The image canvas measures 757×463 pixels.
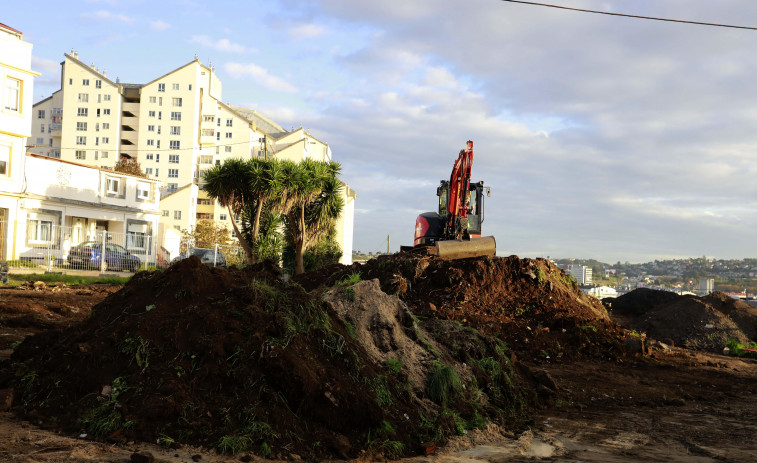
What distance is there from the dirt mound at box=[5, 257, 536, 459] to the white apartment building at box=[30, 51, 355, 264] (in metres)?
69.7

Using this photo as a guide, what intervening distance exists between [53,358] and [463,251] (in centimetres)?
1240

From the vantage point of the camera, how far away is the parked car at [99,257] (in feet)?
80.9

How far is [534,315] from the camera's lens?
44.7 ft

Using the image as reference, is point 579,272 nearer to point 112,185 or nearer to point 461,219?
point 461,219

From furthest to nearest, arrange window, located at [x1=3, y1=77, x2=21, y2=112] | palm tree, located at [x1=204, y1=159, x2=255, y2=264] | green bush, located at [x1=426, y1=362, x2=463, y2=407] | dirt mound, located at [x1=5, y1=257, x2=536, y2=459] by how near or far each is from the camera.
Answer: window, located at [x1=3, y1=77, x2=21, y2=112] < palm tree, located at [x1=204, y1=159, x2=255, y2=264] < green bush, located at [x1=426, y1=362, x2=463, y2=407] < dirt mound, located at [x1=5, y1=257, x2=536, y2=459]

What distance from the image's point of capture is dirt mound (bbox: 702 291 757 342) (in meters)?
17.2

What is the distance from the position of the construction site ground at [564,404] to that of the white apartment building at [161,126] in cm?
6365

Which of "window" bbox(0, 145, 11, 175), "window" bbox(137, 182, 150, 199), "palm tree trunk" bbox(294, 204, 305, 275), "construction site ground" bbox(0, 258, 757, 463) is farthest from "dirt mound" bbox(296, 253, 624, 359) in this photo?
"window" bbox(137, 182, 150, 199)

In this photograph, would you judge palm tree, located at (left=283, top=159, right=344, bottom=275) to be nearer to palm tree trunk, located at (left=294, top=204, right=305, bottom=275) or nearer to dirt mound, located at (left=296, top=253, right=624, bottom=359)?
palm tree trunk, located at (left=294, top=204, right=305, bottom=275)

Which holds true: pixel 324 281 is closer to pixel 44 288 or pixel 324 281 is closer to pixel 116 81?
pixel 44 288

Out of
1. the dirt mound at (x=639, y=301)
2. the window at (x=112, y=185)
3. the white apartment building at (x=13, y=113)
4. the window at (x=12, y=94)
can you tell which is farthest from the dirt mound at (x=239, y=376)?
the window at (x=112, y=185)

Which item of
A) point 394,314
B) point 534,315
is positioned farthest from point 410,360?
point 534,315

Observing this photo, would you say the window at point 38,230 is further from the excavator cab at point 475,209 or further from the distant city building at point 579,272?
the distant city building at point 579,272

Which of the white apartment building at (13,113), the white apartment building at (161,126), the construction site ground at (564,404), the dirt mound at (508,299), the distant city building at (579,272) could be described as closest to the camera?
the construction site ground at (564,404)
